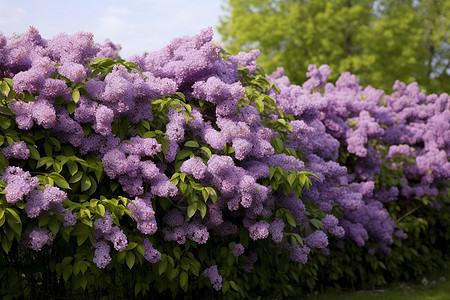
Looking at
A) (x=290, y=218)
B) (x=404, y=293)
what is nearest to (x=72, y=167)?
(x=290, y=218)

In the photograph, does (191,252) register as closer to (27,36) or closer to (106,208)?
(106,208)

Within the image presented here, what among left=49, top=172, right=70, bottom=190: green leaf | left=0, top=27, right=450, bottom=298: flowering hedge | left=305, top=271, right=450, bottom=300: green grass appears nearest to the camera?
left=49, top=172, right=70, bottom=190: green leaf

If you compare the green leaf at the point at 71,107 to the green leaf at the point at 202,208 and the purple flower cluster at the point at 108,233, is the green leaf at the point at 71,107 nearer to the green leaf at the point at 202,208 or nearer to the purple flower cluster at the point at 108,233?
the purple flower cluster at the point at 108,233

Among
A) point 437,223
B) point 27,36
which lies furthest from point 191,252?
point 437,223

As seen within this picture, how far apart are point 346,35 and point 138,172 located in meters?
19.6

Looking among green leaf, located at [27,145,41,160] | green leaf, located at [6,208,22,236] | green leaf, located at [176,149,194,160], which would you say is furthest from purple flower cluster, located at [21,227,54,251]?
green leaf, located at [176,149,194,160]

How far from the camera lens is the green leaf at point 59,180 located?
11.8 feet

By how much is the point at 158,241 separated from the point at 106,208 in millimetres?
711

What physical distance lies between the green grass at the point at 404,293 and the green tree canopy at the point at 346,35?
1318 centimetres

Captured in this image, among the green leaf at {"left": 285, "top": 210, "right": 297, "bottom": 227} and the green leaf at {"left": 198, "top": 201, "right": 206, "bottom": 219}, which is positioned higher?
the green leaf at {"left": 198, "top": 201, "right": 206, "bottom": 219}

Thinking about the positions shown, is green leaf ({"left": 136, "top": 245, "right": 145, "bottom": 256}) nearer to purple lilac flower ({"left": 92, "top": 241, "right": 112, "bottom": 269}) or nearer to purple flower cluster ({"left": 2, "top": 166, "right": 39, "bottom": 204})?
purple lilac flower ({"left": 92, "top": 241, "right": 112, "bottom": 269})

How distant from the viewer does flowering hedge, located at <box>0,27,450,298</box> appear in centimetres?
371

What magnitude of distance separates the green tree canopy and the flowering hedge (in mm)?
16228

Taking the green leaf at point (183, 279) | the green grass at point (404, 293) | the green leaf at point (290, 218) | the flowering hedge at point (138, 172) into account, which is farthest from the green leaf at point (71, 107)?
the green grass at point (404, 293)
